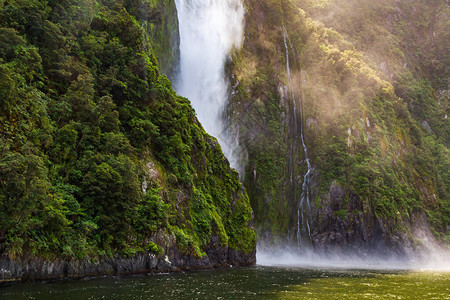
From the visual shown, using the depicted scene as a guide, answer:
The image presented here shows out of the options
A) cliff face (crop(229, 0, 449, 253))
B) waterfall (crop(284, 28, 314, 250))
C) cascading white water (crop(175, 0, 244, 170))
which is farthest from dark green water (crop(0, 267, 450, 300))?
cascading white water (crop(175, 0, 244, 170))

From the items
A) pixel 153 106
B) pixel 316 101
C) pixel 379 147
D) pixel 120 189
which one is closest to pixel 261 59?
pixel 316 101

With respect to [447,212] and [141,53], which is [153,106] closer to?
[141,53]

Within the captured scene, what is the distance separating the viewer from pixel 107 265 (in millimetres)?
20484

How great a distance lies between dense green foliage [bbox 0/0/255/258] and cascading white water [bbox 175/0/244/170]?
1423 centimetres

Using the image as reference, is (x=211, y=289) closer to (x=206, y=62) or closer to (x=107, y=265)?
(x=107, y=265)

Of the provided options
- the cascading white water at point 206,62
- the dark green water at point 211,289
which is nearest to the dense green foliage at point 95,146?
the dark green water at point 211,289

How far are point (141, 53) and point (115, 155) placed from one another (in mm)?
10895

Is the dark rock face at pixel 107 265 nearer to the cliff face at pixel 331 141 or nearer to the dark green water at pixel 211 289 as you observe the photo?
the dark green water at pixel 211 289

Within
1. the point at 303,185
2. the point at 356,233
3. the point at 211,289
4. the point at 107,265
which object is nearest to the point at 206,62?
the point at 303,185

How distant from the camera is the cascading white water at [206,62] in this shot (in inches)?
1973

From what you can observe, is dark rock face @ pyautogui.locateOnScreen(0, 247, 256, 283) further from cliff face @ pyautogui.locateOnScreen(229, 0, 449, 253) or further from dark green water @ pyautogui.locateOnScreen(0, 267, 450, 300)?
cliff face @ pyautogui.locateOnScreen(229, 0, 449, 253)

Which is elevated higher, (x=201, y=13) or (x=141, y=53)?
(x=201, y=13)

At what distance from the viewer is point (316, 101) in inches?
2269

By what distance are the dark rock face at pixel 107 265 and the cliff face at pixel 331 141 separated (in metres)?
20.5
